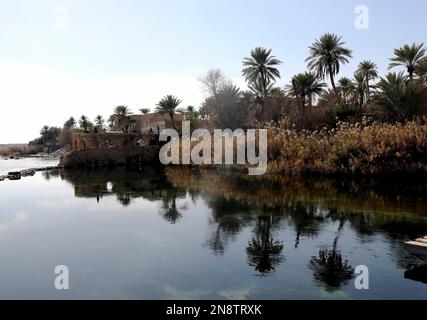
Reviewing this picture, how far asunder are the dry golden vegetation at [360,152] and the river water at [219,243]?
3656 millimetres

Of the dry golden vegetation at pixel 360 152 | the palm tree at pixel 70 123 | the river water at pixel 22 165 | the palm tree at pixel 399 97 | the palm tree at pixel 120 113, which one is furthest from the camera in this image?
the palm tree at pixel 70 123

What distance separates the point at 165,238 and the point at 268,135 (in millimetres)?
21981

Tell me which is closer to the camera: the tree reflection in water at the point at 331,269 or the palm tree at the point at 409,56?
the tree reflection in water at the point at 331,269

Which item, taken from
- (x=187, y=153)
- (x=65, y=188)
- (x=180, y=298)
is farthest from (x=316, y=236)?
(x=187, y=153)

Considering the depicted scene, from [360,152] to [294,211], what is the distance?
13.2 meters

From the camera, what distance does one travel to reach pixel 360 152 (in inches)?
1098

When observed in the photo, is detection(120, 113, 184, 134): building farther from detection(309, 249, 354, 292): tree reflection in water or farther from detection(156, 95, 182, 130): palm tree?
detection(309, 249, 354, 292): tree reflection in water

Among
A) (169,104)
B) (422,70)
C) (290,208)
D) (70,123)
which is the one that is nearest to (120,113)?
(169,104)

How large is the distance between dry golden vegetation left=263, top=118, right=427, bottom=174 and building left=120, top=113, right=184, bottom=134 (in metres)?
36.8

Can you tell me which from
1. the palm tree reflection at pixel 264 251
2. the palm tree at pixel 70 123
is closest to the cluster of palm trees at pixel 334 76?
the palm tree reflection at pixel 264 251

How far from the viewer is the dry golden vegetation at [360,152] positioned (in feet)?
86.6

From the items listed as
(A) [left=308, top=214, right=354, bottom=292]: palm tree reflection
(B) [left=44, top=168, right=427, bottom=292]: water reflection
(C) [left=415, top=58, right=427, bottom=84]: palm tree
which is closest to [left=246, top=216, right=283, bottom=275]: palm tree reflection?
(B) [left=44, top=168, right=427, bottom=292]: water reflection

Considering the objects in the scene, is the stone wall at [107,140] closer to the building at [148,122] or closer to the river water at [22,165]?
the river water at [22,165]

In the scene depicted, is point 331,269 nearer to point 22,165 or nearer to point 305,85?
point 305,85
